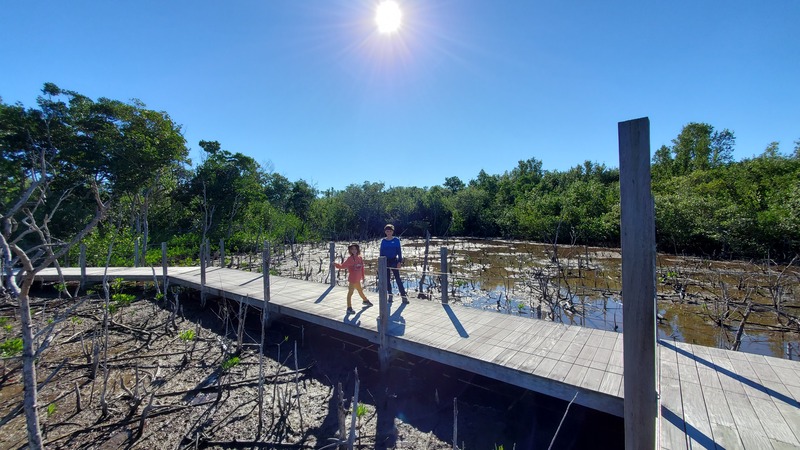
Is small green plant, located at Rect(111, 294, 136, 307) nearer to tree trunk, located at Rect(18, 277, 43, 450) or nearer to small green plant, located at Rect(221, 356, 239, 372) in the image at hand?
small green plant, located at Rect(221, 356, 239, 372)

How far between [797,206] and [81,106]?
3285 centimetres

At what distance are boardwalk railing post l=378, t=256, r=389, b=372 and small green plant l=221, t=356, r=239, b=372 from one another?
8.64 ft

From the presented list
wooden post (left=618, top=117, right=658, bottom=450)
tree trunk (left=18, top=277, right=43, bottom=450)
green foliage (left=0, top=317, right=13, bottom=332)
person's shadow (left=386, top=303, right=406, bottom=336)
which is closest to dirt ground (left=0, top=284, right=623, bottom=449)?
person's shadow (left=386, top=303, right=406, bottom=336)

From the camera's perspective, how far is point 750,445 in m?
2.64

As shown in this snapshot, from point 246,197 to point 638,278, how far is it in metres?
23.1

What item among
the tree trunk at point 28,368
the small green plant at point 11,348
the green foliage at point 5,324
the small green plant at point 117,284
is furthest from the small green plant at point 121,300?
the tree trunk at point 28,368

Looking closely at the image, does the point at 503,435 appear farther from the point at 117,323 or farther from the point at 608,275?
the point at 608,275

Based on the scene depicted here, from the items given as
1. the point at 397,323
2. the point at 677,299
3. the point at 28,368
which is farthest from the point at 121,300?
the point at 677,299

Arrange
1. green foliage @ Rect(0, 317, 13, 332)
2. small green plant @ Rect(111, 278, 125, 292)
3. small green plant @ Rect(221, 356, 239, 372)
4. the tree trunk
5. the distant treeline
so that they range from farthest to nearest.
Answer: the distant treeline
small green plant @ Rect(111, 278, 125, 292)
green foliage @ Rect(0, 317, 13, 332)
small green plant @ Rect(221, 356, 239, 372)
the tree trunk

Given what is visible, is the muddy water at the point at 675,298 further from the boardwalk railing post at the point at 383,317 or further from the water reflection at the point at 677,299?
the boardwalk railing post at the point at 383,317

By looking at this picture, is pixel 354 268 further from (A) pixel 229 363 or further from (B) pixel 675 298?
(B) pixel 675 298

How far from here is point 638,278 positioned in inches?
76.7

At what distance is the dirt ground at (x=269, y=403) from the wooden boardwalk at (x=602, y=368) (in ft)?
2.28

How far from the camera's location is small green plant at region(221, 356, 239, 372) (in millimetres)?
5781
